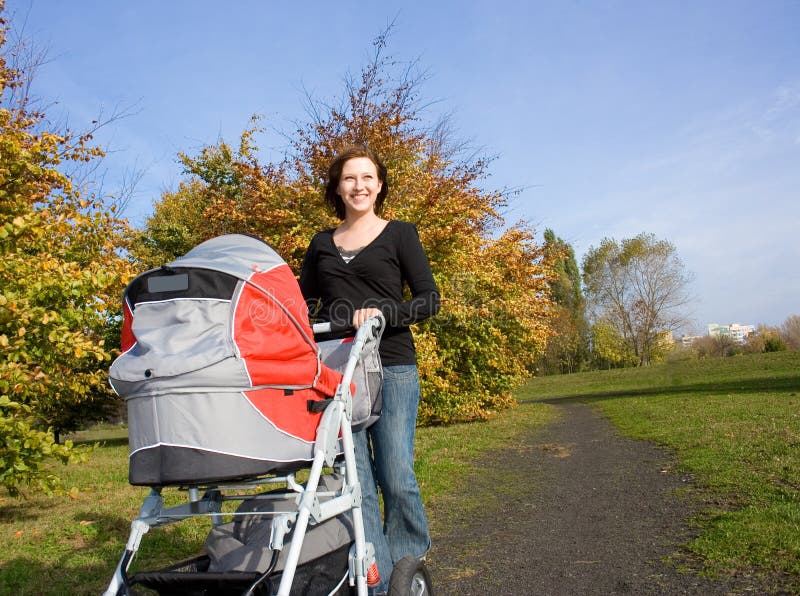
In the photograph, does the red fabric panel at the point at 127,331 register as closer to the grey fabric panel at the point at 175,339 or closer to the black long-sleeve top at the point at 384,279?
the grey fabric panel at the point at 175,339

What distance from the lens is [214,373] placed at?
219 centimetres

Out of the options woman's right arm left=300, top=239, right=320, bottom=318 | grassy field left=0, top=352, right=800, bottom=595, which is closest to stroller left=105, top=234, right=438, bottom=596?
woman's right arm left=300, top=239, right=320, bottom=318

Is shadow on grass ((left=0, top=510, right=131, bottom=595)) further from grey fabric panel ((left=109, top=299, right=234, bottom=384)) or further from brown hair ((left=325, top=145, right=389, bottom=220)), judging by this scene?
brown hair ((left=325, top=145, right=389, bottom=220))

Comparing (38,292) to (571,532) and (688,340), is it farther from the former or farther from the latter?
(688,340)

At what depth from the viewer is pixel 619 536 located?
15.8 ft

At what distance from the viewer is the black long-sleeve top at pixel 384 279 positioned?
3.21 meters

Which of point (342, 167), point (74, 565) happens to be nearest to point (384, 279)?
point (342, 167)

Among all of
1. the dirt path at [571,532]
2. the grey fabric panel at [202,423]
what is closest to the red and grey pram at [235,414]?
the grey fabric panel at [202,423]

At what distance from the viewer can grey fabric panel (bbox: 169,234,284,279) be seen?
2.38 m

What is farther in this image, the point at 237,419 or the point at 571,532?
the point at 571,532

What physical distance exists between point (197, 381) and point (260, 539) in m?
0.85

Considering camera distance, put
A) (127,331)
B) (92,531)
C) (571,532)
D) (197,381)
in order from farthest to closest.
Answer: (92,531) < (571,532) < (127,331) < (197,381)

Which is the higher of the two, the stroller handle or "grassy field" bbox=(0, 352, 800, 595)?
the stroller handle

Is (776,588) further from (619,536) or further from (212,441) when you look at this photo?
(212,441)
